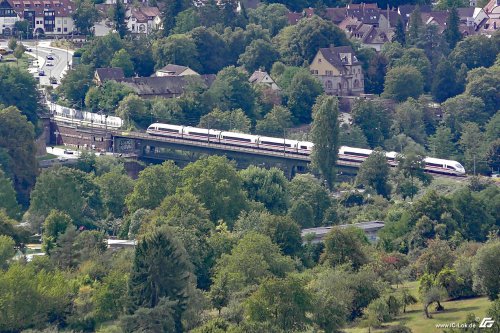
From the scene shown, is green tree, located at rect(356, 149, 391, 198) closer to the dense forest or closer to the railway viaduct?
the dense forest

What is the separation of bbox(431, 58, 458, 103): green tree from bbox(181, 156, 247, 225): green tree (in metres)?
35.1

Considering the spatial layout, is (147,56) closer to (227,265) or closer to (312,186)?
(312,186)

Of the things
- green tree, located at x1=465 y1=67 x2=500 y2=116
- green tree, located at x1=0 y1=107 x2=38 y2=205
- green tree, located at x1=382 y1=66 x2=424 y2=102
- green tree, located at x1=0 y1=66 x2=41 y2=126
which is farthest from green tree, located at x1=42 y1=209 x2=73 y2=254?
green tree, located at x1=382 y1=66 x2=424 y2=102

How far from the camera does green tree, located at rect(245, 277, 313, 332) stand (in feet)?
165

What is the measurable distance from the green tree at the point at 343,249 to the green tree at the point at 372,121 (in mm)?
34512

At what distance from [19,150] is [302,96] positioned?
21.4 m

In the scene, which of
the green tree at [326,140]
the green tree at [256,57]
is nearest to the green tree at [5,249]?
the green tree at [326,140]

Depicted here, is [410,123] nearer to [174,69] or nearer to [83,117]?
[174,69]

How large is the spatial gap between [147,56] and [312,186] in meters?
31.4

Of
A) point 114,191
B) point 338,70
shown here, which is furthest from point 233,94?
point 114,191

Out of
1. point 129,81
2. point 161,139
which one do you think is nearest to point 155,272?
point 161,139

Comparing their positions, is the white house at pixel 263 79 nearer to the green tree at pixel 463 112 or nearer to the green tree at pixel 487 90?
the green tree at pixel 463 112

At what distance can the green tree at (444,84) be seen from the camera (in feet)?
340

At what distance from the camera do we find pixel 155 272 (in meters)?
53.0
